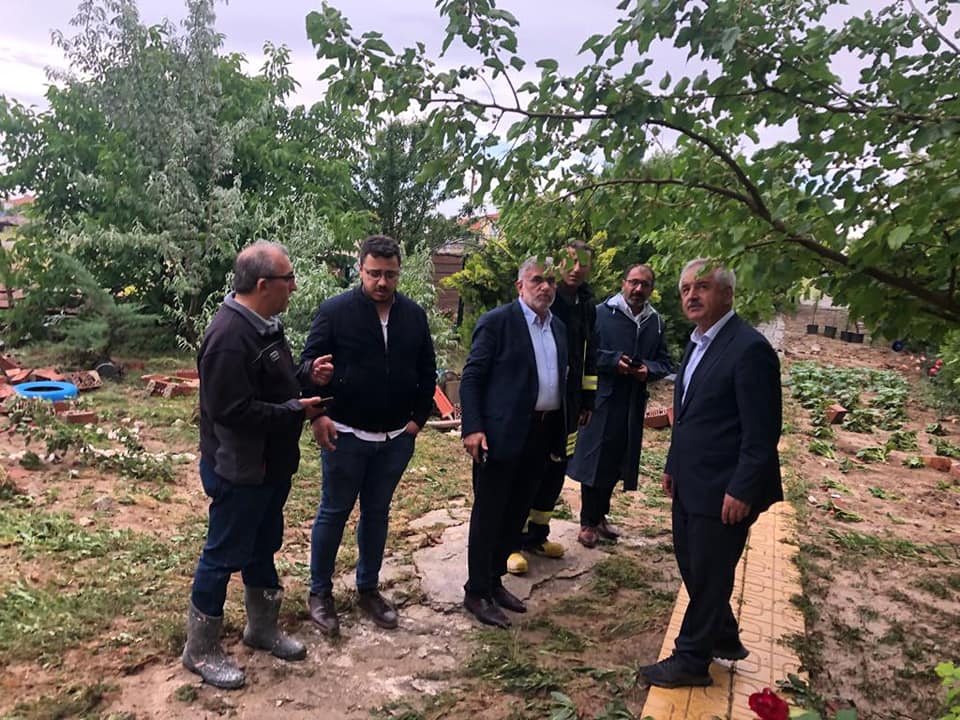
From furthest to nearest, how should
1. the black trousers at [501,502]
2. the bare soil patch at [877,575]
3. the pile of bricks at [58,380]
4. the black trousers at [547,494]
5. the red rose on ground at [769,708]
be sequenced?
the pile of bricks at [58,380] < the black trousers at [547,494] < the black trousers at [501,502] < the bare soil patch at [877,575] < the red rose on ground at [769,708]

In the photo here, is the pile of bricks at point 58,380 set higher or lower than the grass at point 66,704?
higher

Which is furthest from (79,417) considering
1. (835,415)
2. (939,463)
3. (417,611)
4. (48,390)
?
(835,415)

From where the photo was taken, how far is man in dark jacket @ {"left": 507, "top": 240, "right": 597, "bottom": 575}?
4.03m

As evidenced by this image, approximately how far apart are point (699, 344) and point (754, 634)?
1.58m

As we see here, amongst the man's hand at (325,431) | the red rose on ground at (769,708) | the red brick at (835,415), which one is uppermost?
the man's hand at (325,431)

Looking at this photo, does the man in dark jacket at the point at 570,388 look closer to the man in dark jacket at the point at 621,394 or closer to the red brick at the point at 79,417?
the man in dark jacket at the point at 621,394

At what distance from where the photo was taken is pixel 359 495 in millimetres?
3488

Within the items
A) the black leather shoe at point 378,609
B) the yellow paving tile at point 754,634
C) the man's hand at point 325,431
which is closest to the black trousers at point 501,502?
the black leather shoe at point 378,609

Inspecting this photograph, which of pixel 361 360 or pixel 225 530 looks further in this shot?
pixel 361 360

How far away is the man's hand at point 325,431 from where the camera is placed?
3066 mm

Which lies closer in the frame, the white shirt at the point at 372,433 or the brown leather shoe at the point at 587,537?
the white shirt at the point at 372,433

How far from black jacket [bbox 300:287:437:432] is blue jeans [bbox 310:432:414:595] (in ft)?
0.40

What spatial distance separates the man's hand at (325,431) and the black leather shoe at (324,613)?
0.83 metres

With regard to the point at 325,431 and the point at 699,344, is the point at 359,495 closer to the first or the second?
the point at 325,431
